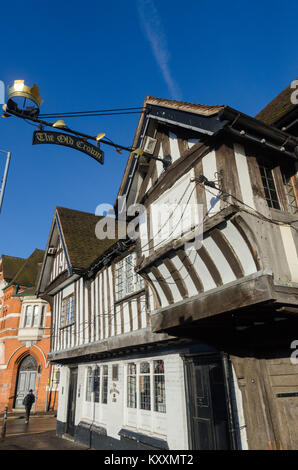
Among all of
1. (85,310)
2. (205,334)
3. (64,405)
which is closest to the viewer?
(205,334)

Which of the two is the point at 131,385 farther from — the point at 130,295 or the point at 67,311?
the point at 67,311

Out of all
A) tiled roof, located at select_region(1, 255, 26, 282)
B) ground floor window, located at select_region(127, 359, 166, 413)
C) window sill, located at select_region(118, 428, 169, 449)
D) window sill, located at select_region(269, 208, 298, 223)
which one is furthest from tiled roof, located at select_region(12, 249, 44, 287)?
window sill, located at select_region(269, 208, 298, 223)

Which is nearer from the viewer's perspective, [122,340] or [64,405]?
[122,340]

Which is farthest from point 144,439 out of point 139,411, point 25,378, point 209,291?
point 25,378

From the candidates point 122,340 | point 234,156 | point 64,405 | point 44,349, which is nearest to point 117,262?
point 122,340

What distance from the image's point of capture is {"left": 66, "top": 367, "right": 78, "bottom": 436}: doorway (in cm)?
1321

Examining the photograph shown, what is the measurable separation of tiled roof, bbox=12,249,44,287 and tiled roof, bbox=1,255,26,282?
74 centimetres

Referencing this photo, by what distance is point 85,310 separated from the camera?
40.7ft

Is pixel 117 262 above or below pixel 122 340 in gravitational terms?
above

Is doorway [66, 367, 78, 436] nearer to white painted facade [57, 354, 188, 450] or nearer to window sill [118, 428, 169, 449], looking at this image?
white painted facade [57, 354, 188, 450]

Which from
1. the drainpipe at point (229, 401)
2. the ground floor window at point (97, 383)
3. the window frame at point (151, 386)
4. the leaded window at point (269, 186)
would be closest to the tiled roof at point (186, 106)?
the leaded window at point (269, 186)
